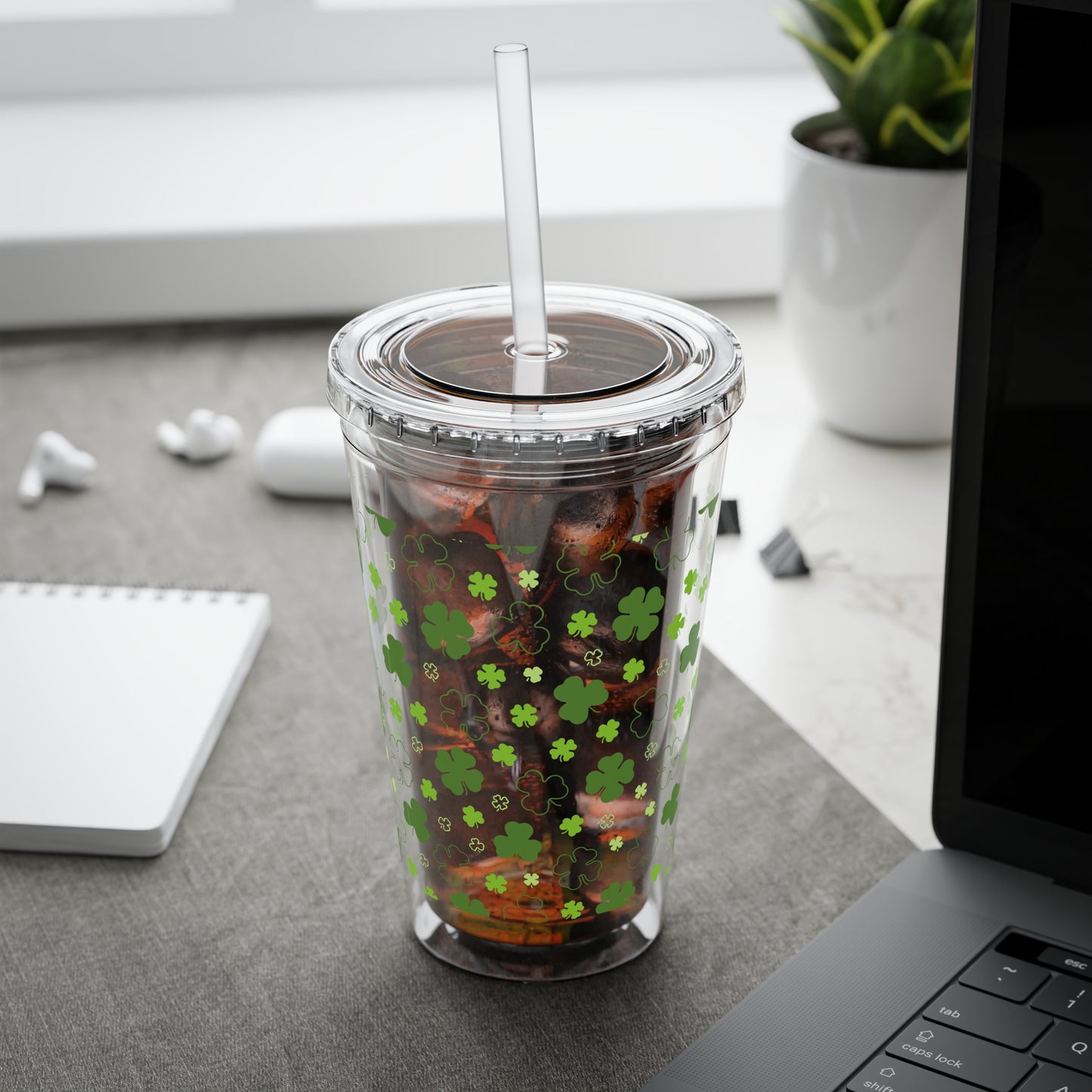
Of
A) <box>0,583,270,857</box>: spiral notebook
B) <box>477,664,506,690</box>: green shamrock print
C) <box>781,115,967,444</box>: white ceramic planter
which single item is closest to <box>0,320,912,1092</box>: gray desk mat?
<box>0,583,270,857</box>: spiral notebook

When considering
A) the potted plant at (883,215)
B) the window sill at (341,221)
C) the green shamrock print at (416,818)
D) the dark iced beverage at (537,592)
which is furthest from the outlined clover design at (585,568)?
the window sill at (341,221)

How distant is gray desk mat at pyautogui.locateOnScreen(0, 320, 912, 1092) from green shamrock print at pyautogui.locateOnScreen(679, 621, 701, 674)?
0.34ft

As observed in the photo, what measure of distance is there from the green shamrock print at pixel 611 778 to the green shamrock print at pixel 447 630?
58 millimetres

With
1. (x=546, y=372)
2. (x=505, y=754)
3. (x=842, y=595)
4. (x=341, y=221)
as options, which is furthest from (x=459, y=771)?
(x=341, y=221)

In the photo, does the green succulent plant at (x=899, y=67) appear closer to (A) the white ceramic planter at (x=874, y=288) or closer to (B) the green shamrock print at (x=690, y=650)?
(A) the white ceramic planter at (x=874, y=288)

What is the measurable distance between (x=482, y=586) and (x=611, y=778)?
78mm

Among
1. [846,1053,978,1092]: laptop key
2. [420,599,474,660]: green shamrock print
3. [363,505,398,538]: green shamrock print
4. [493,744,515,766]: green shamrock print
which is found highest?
[363,505,398,538]: green shamrock print

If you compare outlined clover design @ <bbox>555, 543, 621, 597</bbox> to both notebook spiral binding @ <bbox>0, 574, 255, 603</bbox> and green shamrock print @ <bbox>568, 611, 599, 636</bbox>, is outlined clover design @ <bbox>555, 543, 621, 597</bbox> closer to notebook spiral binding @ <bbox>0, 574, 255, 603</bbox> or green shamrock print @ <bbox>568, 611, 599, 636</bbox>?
green shamrock print @ <bbox>568, 611, 599, 636</bbox>

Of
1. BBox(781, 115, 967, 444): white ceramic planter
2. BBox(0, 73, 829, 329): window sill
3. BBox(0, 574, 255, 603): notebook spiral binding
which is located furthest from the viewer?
BBox(0, 73, 829, 329): window sill

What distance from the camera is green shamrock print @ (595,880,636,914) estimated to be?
1.42 feet

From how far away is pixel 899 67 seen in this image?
2.41 feet

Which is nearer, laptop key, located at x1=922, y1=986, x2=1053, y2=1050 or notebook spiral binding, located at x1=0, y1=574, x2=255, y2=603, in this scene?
laptop key, located at x1=922, y1=986, x2=1053, y2=1050

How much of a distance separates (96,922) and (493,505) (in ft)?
0.75

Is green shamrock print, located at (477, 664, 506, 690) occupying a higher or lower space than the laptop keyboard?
higher
